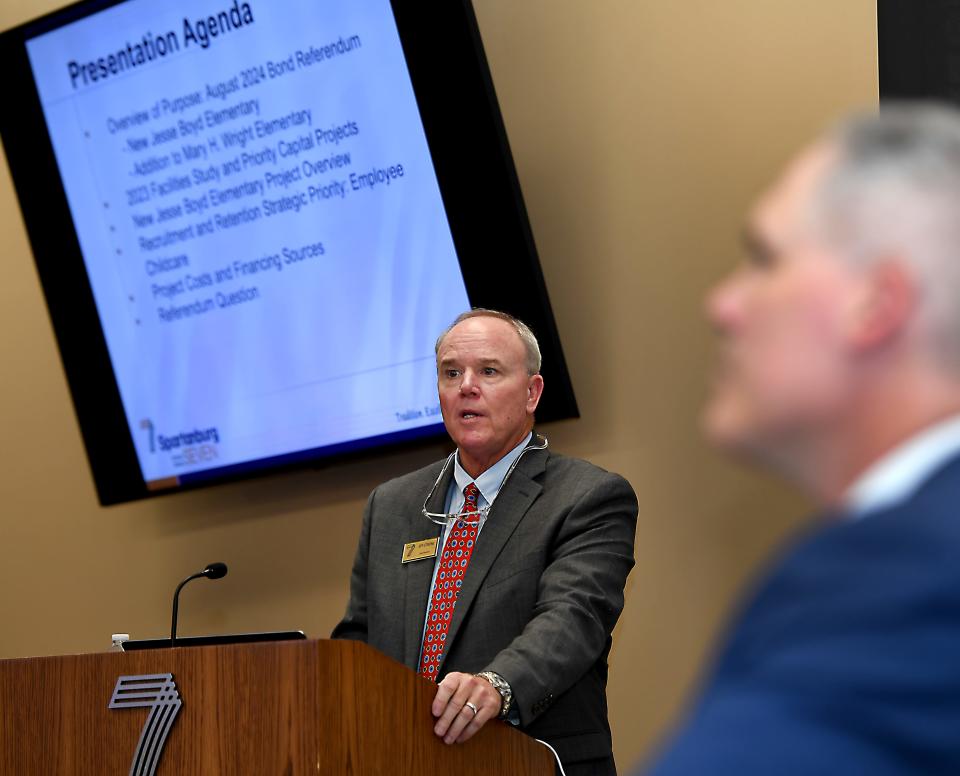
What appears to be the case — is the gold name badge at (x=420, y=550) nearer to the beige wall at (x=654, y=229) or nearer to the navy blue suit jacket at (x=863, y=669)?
the beige wall at (x=654, y=229)

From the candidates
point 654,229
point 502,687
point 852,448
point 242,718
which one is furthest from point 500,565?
point 852,448

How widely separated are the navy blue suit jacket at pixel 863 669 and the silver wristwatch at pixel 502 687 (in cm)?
163

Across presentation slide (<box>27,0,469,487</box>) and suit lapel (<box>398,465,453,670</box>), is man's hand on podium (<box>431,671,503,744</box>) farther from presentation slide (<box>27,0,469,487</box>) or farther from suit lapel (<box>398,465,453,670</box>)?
presentation slide (<box>27,0,469,487</box>)

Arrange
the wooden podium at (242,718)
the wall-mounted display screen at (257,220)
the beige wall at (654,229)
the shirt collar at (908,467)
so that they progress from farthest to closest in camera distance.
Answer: the wall-mounted display screen at (257,220) < the beige wall at (654,229) < the wooden podium at (242,718) < the shirt collar at (908,467)

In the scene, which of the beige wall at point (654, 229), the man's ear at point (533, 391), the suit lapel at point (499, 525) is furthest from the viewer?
the beige wall at point (654, 229)

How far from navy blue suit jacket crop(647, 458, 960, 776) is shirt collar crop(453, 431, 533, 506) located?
207 cm

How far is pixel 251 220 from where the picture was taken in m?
4.11

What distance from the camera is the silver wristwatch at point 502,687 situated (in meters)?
2.34

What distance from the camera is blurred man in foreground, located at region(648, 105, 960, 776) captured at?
70 cm

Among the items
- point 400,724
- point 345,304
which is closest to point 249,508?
point 345,304

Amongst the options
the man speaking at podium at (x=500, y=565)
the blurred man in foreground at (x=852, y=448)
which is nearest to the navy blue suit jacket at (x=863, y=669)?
the blurred man in foreground at (x=852, y=448)

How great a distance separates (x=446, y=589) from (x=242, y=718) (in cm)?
64

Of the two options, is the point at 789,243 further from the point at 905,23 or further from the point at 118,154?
the point at 118,154

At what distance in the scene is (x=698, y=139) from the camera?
3588 millimetres
